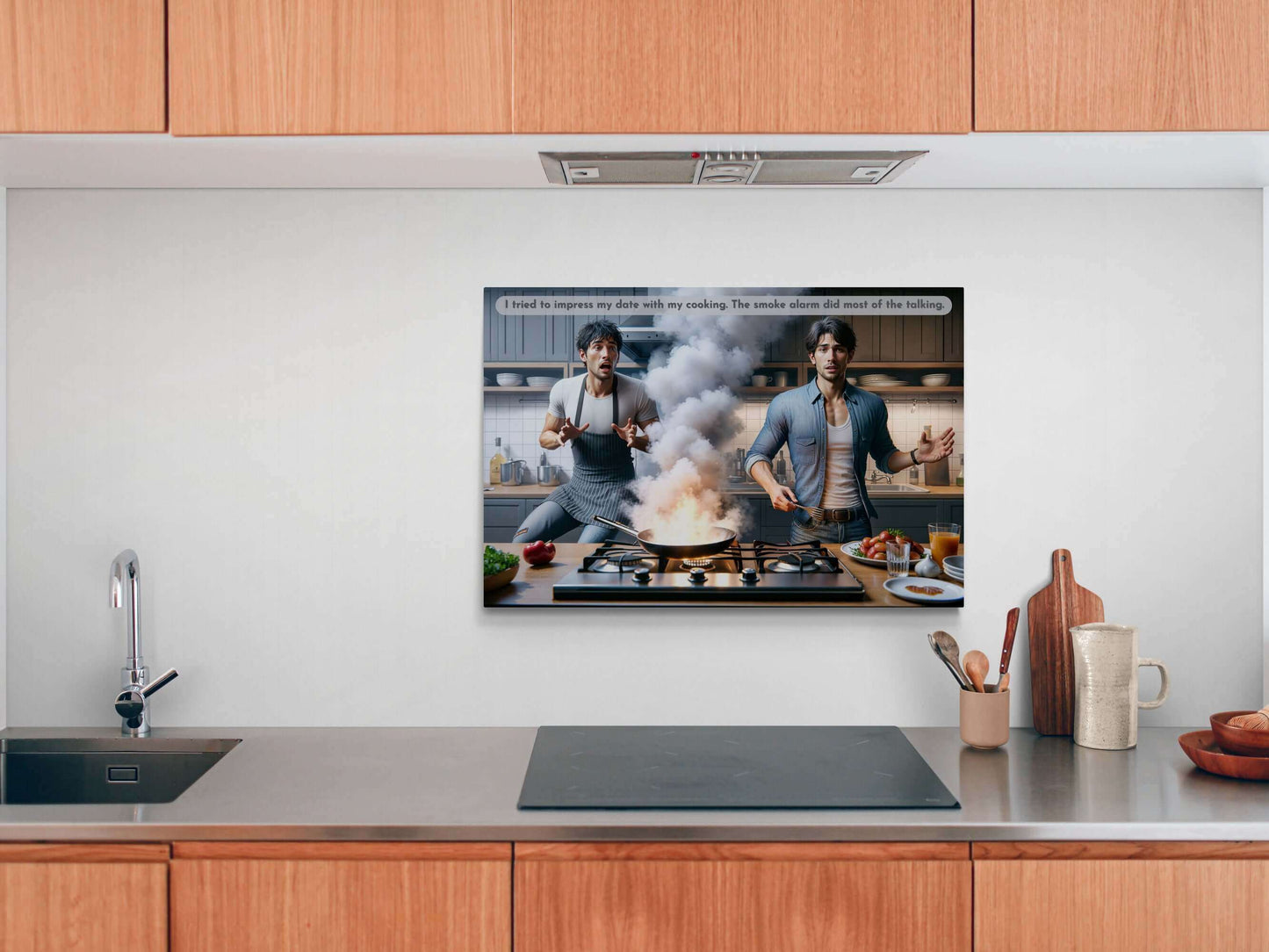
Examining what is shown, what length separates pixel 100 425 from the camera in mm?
2096

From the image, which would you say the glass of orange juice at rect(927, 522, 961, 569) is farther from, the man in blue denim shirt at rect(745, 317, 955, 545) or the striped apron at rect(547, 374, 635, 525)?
the striped apron at rect(547, 374, 635, 525)

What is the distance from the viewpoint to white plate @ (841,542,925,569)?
209 cm

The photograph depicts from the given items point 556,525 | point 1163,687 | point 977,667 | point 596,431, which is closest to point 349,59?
point 596,431

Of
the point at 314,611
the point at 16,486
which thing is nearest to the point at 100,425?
the point at 16,486

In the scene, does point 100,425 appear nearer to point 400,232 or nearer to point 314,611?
point 314,611

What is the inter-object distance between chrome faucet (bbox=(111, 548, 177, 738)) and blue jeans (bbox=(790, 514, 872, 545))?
1.41m

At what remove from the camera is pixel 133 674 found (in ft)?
6.61

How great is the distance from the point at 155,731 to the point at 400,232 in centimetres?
124

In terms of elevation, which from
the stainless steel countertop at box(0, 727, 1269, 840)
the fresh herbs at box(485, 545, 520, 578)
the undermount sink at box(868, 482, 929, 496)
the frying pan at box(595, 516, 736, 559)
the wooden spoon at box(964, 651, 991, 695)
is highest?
the undermount sink at box(868, 482, 929, 496)

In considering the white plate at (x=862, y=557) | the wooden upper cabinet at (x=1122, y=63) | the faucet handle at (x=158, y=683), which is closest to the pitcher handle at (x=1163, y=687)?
the white plate at (x=862, y=557)

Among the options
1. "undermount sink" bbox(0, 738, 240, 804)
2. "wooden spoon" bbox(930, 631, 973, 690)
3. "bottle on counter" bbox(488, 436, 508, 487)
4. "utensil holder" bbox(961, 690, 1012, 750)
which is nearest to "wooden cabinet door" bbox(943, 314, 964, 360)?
"wooden spoon" bbox(930, 631, 973, 690)

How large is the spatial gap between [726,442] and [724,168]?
59 centimetres

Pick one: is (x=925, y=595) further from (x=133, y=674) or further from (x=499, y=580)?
(x=133, y=674)

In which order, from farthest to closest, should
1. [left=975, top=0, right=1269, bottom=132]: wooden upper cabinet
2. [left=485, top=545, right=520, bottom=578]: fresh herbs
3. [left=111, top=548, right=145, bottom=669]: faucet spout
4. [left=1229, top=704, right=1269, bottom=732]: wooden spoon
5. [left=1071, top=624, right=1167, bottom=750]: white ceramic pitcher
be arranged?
[left=485, top=545, right=520, bottom=578]: fresh herbs < [left=111, top=548, right=145, bottom=669]: faucet spout < [left=1071, top=624, right=1167, bottom=750]: white ceramic pitcher < [left=1229, top=704, right=1269, bottom=732]: wooden spoon < [left=975, top=0, right=1269, bottom=132]: wooden upper cabinet
